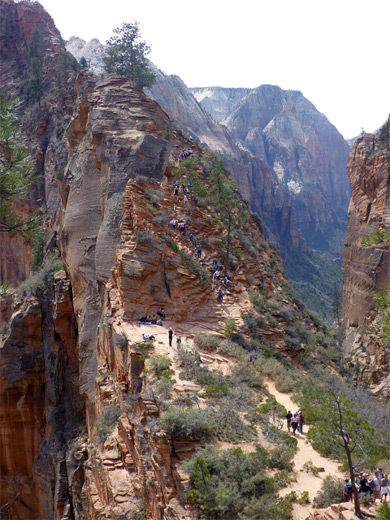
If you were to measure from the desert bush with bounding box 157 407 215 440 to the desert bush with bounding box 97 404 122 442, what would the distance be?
221 inches

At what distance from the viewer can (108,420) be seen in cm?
2005

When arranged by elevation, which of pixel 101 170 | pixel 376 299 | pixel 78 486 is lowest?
pixel 78 486

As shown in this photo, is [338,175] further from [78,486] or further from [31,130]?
[78,486]

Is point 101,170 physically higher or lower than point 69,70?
lower

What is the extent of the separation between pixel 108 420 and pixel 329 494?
1063 centimetres

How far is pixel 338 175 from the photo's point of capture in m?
190

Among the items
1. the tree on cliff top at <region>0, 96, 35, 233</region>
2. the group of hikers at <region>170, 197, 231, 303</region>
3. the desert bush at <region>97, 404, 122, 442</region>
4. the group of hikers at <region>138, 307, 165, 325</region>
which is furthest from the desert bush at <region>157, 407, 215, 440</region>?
the group of hikers at <region>170, 197, 231, 303</region>

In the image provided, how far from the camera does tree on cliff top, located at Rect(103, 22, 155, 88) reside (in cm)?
4341

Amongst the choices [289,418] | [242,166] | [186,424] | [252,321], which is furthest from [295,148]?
[186,424]

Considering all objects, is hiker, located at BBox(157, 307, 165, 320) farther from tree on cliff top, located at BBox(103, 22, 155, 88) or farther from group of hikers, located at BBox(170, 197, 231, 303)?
tree on cliff top, located at BBox(103, 22, 155, 88)

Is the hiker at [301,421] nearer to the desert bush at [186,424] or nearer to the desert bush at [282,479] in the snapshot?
the desert bush at [282,479]

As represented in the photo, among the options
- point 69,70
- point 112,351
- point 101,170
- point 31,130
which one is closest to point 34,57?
point 69,70

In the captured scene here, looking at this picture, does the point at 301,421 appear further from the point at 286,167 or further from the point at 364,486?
the point at 286,167

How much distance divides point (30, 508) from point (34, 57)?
48.3 m
